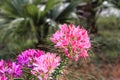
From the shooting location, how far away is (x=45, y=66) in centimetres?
239

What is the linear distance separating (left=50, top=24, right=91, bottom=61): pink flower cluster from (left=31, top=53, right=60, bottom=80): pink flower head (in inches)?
7.2

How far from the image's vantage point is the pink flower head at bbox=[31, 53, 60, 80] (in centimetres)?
239

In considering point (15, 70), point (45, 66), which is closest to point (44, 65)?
point (45, 66)

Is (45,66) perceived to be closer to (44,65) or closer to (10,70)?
(44,65)

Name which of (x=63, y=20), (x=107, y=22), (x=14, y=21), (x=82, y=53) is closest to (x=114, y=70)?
(x=63, y=20)

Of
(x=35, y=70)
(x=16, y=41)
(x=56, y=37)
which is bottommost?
(x=35, y=70)

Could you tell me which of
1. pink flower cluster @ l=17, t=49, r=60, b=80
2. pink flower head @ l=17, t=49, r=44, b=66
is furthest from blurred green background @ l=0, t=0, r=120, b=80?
pink flower cluster @ l=17, t=49, r=60, b=80

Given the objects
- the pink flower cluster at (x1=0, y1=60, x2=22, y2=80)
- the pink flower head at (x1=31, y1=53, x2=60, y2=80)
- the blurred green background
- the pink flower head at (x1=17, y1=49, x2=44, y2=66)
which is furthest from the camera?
the blurred green background

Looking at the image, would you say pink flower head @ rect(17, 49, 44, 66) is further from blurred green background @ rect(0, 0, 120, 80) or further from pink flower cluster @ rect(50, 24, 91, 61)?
blurred green background @ rect(0, 0, 120, 80)

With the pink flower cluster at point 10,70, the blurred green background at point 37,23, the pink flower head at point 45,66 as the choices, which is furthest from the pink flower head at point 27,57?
the blurred green background at point 37,23

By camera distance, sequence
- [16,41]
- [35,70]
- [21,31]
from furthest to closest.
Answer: [16,41] → [21,31] → [35,70]

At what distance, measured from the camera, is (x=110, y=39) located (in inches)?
376

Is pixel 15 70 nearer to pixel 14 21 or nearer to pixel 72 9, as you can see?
pixel 14 21

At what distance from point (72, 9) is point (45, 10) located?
2.16ft
